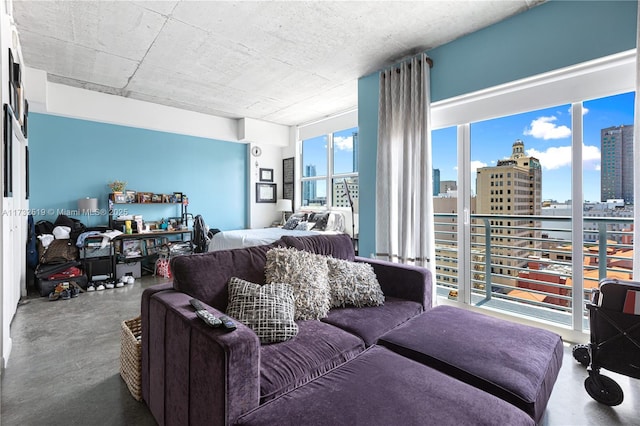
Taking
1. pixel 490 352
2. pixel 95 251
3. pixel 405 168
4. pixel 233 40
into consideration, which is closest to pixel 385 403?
pixel 490 352

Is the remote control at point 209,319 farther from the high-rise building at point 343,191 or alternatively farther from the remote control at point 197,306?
the high-rise building at point 343,191

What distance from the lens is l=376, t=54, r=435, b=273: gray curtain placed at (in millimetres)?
3234

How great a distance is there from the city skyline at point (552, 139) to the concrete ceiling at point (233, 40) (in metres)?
0.94

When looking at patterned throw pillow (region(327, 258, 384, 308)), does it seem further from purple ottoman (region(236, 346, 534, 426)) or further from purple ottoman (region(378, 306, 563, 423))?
purple ottoman (region(236, 346, 534, 426))

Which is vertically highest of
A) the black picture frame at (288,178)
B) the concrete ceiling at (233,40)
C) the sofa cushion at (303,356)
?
the concrete ceiling at (233,40)

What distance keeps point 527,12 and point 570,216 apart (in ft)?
5.88

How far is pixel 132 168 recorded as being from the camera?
511 centimetres

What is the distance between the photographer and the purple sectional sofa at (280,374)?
1.03 meters

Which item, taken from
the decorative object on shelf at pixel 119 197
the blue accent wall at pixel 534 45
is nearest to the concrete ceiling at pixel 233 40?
the blue accent wall at pixel 534 45

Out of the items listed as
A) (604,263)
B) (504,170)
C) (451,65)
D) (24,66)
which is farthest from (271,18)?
(604,263)

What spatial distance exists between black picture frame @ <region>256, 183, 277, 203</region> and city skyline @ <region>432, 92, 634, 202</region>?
4.06 m

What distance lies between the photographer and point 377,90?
3814 millimetres

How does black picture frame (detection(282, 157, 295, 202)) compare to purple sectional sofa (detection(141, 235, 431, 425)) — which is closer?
purple sectional sofa (detection(141, 235, 431, 425))

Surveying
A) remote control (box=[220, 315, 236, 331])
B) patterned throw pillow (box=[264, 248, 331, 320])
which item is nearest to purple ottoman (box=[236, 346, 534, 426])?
remote control (box=[220, 315, 236, 331])
